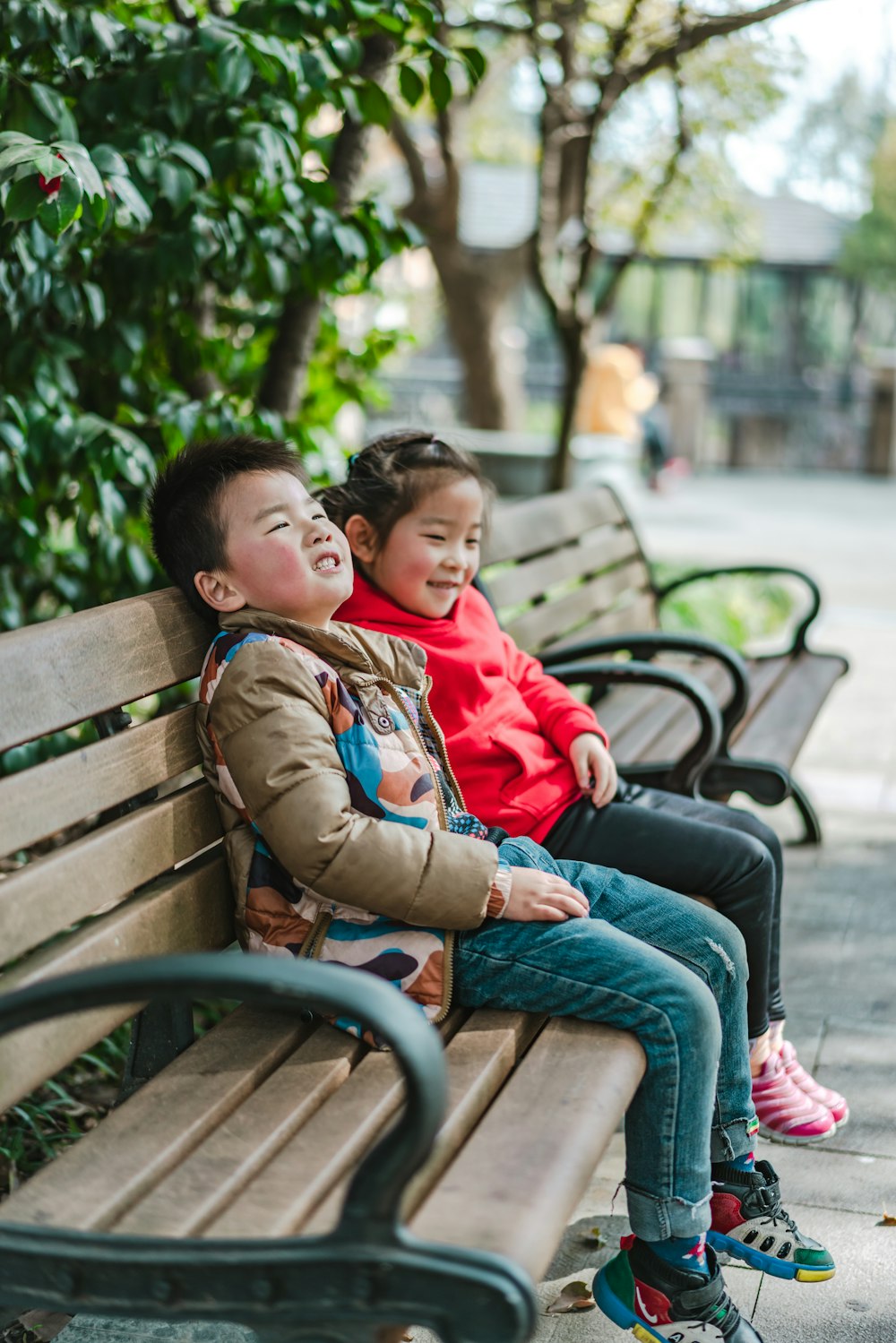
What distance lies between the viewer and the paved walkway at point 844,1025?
2408mm

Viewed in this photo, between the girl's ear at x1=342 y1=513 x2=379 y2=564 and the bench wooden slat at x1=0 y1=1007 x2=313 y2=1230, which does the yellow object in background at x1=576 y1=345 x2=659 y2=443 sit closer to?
the girl's ear at x1=342 y1=513 x2=379 y2=564

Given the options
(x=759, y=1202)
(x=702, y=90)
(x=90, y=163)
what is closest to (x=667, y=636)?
(x=759, y=1202)

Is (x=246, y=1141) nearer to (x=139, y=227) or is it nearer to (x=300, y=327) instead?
(x=139, y=227)

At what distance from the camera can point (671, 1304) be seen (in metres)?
2.15

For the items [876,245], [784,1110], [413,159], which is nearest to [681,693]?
[784,1110]

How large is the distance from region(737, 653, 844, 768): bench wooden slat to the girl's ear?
1.37 m

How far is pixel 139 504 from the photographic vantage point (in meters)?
3.53

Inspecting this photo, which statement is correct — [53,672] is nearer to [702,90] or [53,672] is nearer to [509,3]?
[509,3]

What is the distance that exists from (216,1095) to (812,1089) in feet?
4.89

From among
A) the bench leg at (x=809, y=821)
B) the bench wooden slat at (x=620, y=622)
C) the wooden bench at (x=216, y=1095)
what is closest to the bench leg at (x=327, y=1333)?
the wooden bench at (x=216, y=1095)

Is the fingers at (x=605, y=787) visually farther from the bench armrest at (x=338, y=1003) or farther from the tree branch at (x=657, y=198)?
the tree branch at (x=657, y=198)

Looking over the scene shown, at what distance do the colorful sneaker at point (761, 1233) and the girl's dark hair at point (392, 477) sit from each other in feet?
4.34

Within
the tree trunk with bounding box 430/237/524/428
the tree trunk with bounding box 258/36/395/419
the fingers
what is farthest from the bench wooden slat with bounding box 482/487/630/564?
the tree trunk with bounding box 430/237/524/428

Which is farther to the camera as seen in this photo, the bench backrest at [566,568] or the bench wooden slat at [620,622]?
the bench wooden slat at [620,622]
